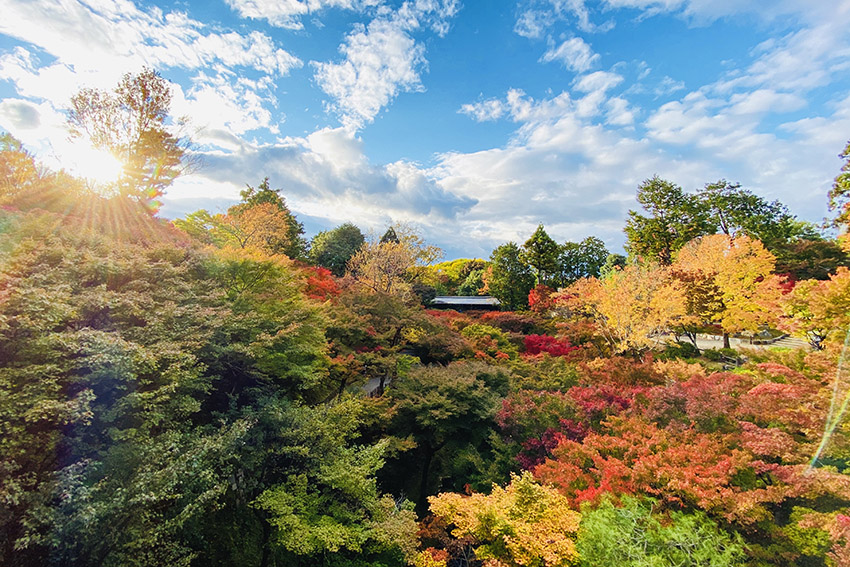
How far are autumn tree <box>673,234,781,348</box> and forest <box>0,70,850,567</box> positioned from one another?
124 inches

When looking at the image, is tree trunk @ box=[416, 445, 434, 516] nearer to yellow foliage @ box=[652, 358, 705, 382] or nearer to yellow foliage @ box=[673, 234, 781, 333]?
yellow foliage @ box=[652, 358, 705, 382]

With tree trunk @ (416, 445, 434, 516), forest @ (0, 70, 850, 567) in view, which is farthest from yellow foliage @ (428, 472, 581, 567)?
tree trunk @ (416, 445, 434, 516)

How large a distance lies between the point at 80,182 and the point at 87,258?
536 inches

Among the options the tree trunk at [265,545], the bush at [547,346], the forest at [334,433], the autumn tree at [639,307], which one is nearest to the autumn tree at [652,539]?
the forest at [334,433]

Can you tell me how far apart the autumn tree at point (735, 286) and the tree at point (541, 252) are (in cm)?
1315

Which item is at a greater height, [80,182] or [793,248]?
[80,182]

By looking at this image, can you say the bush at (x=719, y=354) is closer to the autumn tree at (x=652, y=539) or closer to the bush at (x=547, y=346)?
the bush at (x=547, y=346)

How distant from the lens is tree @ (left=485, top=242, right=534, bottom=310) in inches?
1206

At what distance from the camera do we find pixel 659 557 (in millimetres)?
4832

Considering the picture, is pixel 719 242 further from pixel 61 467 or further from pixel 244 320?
pixel 61 467

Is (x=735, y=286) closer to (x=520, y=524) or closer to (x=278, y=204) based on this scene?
(x=520, y=524)

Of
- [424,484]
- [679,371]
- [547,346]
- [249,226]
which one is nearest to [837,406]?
[679,371]

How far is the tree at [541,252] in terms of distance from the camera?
3044 centimetres

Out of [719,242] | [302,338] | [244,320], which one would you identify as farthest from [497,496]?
[719,242]
